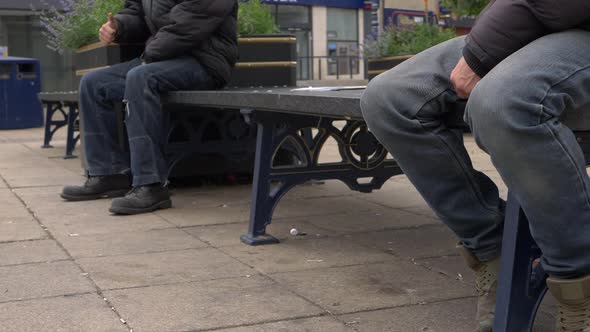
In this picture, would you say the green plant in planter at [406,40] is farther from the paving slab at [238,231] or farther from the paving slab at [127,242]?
the paving slab at [127,242]

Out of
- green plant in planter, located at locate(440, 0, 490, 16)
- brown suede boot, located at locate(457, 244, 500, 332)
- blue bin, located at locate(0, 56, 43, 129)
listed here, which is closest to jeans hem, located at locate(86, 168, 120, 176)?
brown suede boot, located at locate(457, 244, 500, 332)

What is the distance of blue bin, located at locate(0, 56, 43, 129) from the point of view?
1413 centimetres

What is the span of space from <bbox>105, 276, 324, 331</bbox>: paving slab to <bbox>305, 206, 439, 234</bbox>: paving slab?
1.19 metres

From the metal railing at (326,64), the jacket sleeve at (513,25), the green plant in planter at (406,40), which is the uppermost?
the jacket sleeve at (513,25)

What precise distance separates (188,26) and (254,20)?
1454mm

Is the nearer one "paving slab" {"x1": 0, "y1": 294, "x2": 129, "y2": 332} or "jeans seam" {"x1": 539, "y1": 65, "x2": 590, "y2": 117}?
"jeans seam" {"x1": 539, "y1": 65, "x2": 590, "y2": 117}

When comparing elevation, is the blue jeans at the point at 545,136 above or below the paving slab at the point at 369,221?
above

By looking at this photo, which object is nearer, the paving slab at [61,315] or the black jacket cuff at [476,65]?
the black jacket cuff at [476,65]

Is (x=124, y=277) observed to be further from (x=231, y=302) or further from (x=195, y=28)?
(x=195, y=28)

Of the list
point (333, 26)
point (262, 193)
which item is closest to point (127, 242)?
point (262, 193)

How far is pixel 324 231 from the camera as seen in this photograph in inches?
173

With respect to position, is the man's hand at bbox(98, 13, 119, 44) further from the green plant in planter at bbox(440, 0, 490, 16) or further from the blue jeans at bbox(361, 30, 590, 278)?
the green plant in planter at bbox(440, 0, 490, 16)

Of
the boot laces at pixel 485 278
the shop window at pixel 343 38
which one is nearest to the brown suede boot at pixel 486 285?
the boot laces at pixel 485 278

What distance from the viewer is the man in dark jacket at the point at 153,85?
16.5 ft
